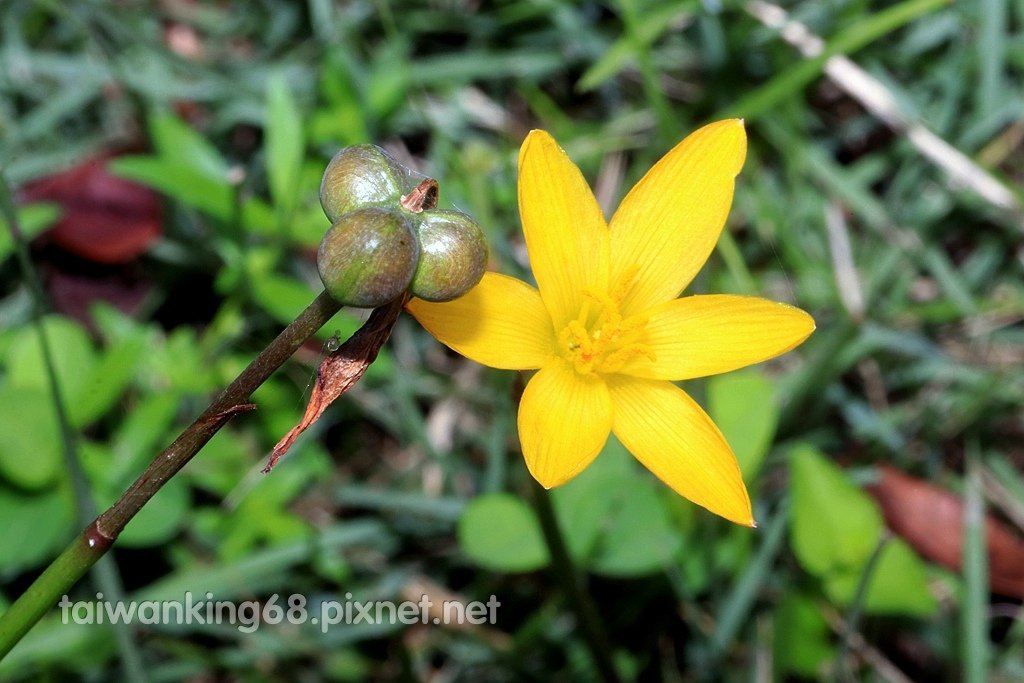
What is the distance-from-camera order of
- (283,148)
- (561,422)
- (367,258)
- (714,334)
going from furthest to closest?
(283,148) < (714,334) < (561,422) < (367,258)

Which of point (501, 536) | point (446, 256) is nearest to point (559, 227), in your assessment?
point (446, 256)

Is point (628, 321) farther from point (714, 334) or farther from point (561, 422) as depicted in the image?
point (561, 422)

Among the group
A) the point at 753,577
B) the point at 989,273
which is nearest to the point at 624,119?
the point at 989,273

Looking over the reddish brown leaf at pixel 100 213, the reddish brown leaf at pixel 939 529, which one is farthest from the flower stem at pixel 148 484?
the reddish brown leaf at pixel 939 529

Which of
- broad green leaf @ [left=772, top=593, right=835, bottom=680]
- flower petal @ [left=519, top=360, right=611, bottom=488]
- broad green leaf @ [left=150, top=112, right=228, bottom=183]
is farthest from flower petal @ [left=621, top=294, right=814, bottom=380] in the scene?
broad green leaf @ [left=150, top=112, right=228, bottom=183]

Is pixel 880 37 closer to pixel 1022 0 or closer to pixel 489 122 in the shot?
pixel 1022 0

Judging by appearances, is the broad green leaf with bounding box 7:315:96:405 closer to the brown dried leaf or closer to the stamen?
the stamen
